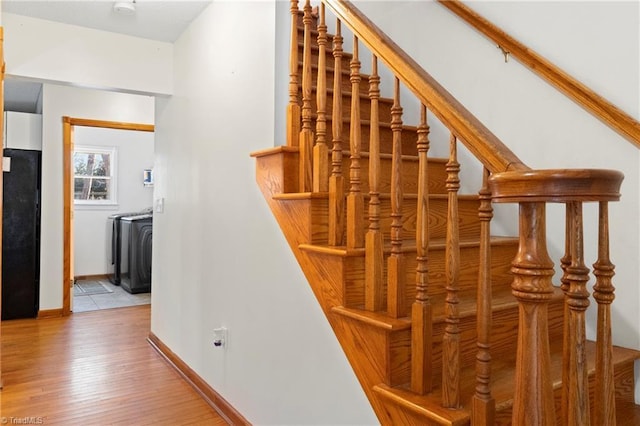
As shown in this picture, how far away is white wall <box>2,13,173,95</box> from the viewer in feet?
9.68

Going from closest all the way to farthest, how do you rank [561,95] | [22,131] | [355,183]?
[355,183], [561,95], [22,131]

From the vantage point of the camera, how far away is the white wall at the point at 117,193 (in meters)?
6.73

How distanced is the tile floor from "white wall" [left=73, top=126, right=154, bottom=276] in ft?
3.61

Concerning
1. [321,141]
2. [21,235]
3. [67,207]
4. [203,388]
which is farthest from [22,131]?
[321,141]

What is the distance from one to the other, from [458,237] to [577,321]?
0.43 m

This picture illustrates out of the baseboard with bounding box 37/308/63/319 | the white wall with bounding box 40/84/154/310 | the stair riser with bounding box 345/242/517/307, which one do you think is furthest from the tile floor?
the stair riser with bounding box 345/242/517/307

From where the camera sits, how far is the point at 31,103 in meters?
5.98

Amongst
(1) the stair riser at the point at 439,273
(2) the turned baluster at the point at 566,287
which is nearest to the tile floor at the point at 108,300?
(1) the stair riser at the point at 439,273

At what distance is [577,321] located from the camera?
30.4 inches

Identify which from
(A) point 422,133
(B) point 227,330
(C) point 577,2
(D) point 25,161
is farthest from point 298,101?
(D) point 25,161

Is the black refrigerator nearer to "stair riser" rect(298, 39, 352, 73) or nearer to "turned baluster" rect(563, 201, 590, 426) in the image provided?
"stair riser" rect(298, 39, 352, 73)

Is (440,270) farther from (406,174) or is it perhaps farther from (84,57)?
(84,57)

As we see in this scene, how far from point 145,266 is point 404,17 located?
4.79 m

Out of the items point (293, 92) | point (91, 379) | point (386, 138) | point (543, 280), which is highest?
point (293, 92)
